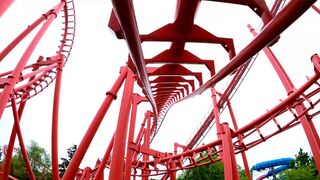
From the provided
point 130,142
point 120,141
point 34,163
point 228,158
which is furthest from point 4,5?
point 34,163

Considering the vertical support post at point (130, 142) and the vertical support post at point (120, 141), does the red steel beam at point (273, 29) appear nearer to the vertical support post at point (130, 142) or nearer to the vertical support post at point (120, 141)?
the vertical support post at point (120, 141)

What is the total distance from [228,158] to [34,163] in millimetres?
25535

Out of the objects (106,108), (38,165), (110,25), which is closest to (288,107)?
(106,108)

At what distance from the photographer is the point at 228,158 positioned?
5.60 m

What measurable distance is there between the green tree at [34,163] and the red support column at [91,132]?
13.7 meters

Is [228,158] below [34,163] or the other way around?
below

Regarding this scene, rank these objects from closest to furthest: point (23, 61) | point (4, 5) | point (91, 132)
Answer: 1. point (4, 5)
2. point (91, 132)
3. point (23, 61)

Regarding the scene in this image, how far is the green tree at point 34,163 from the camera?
72.2 ft

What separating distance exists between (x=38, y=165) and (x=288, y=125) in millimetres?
25309

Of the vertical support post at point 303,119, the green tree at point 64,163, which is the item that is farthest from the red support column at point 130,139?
the green tree at point 64,163

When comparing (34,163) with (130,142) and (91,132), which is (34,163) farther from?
(91,132)

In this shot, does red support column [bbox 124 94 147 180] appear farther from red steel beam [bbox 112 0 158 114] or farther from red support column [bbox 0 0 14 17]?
red support column [bbox 0 0 14 17]

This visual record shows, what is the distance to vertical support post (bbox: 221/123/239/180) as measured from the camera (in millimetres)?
5387

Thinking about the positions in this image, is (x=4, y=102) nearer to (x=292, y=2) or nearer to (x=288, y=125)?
(x=292, y=2)
